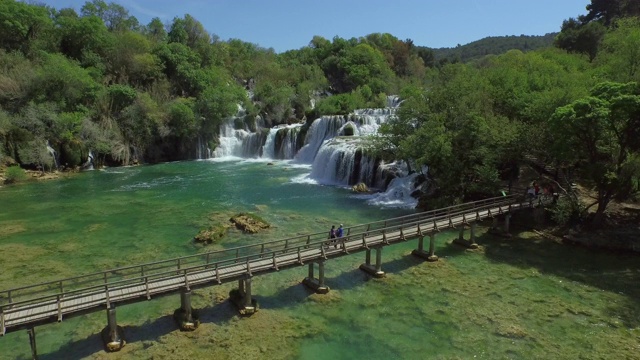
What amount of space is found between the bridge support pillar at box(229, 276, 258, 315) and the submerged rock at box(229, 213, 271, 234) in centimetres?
1028

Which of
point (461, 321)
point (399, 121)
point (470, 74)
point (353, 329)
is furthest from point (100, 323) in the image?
point (470, 74)

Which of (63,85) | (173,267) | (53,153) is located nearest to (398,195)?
(173,267)

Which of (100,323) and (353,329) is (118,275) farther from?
(353,329)

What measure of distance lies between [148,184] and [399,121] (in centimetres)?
2779

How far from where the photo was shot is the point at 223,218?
107ft

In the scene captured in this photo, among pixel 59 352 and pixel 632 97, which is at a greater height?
pixel 632 97

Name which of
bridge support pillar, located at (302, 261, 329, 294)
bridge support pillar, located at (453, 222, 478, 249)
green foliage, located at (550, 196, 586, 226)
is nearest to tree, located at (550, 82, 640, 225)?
green foliage, located at (550, 196, 586, 226)

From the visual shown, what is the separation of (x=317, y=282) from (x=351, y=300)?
193 centimetres

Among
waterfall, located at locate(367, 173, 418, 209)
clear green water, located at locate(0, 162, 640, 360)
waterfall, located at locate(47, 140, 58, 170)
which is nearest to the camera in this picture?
clear green water, located at locate(0, 162, 640, 360)

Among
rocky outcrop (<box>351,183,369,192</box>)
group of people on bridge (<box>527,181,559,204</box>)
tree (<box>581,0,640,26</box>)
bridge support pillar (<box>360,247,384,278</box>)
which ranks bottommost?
bridge support pillar (<box>360,247,384,278</box>)

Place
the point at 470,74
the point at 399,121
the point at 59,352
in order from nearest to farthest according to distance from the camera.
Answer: the point at 59,352
the point at 399,121
the point at 470,74

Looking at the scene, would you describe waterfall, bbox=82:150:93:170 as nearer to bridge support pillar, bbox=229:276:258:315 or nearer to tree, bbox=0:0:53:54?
tree, bbox=0:0:53:54

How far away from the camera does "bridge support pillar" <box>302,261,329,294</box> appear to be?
20078 mm

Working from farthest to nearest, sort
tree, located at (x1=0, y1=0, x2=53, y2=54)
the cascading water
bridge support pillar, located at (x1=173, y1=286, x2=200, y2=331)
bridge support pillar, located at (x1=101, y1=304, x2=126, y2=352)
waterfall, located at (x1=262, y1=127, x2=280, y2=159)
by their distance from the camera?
1. waterfall, located at (x1=262, y1=127, x2=280, y2=159)
2. tree, located at (x1=0, y1=0, x2=53, y2=54)
3. the cascading water
4. bridge support pillar, located at (x1=173, y1=286, x2=200, y2=331)
5. bridge support pillar, located at (x1=101, y1=304, x2=126, y2=352)
